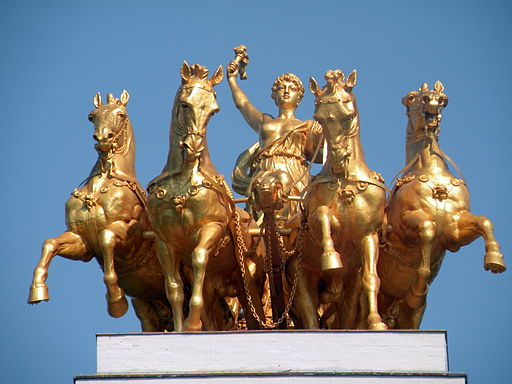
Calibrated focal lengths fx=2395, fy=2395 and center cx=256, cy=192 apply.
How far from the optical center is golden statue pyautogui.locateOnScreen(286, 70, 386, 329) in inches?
1059

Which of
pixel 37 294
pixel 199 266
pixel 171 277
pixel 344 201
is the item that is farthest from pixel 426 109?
pixel 37 294

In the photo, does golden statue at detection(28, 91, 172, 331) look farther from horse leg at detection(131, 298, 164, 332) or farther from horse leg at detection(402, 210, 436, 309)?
horse leg at detection(402, 210, 436, 309)

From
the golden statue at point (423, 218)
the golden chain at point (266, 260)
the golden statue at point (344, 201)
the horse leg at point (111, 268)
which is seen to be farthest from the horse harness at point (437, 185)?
the horse leg at point (111, 268)

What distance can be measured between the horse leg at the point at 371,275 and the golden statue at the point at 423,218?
631 millimetres

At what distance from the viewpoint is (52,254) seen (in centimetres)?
2767

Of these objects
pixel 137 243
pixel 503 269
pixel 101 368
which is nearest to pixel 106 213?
pixel 137 243

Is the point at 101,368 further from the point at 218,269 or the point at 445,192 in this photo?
the point at 445,192

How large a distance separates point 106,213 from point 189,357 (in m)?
2.63

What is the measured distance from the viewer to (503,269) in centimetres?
2711

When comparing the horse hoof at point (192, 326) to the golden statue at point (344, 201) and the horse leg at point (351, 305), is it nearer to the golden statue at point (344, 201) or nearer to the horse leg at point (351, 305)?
the golden statue at point (344, 201)

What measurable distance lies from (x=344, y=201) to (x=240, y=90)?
16.5ft

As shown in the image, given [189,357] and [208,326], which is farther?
[208,326]

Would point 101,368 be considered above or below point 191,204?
below

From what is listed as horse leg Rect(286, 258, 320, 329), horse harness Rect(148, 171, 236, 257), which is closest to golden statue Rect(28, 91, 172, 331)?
horse harness Rect(148, 171, 236, 257)
